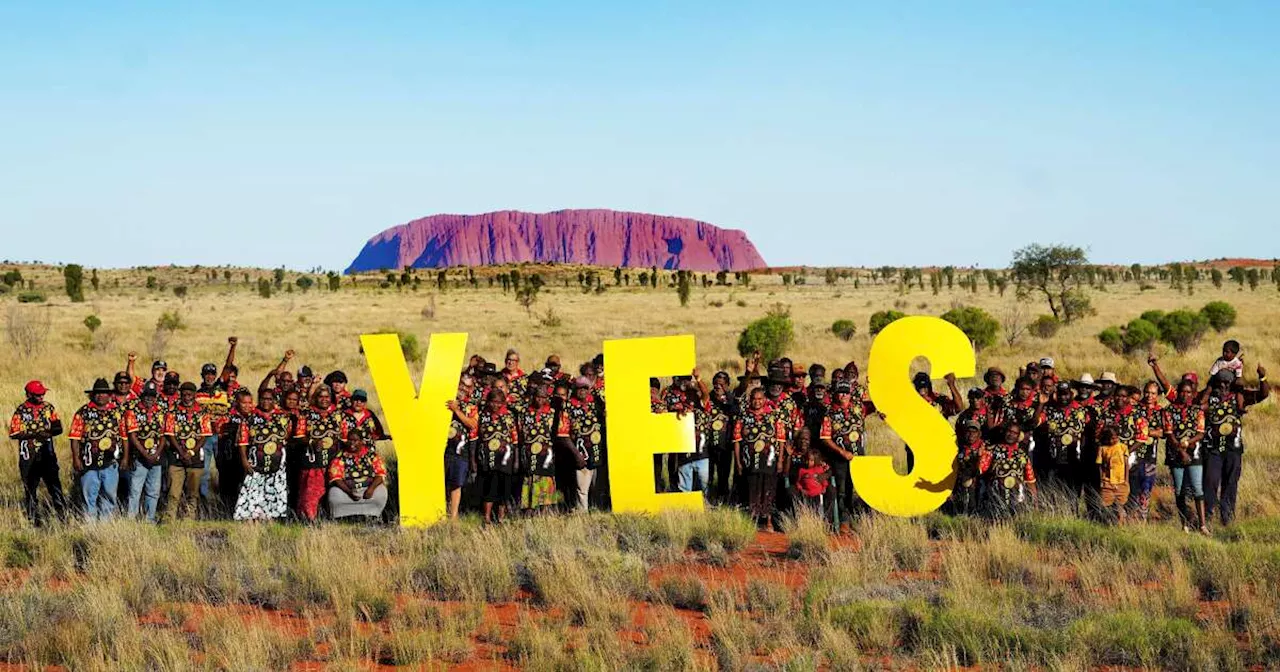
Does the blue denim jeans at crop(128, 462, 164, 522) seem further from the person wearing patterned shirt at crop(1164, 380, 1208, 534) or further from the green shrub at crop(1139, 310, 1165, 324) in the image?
the green shrub at crop(1139, 310, 1165, 324)

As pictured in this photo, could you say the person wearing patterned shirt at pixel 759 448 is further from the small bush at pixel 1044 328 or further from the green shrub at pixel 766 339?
the small bush at pixel 1044 328

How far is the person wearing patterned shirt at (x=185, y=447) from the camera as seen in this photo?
36.5 ft

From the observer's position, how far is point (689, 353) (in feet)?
36.8

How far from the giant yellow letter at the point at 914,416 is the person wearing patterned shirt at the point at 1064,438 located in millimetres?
958

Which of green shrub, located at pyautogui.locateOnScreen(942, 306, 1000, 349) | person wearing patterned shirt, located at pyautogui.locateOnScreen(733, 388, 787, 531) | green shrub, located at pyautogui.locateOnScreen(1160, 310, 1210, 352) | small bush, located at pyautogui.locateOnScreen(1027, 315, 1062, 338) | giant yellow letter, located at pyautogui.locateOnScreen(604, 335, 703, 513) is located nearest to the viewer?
person wearing patterned shirt, located at pyautogui.locateOnScreen(733, 388, 787, 531)

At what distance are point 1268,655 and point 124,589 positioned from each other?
8244 millimetres

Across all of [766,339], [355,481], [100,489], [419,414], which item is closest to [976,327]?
[766,339]

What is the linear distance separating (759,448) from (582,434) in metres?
1.84

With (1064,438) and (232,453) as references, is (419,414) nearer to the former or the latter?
(232,453)

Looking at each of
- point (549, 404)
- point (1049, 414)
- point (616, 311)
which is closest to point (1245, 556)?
point (1049, 414)

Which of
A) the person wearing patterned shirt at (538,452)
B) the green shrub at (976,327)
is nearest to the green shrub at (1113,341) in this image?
the green shrub at (976,327)

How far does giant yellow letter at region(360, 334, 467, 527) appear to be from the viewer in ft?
35.8

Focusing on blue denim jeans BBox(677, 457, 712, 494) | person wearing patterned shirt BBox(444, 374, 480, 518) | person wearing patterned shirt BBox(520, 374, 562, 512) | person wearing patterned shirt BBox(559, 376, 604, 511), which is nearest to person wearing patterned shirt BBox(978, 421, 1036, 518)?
blue denim jeans BBox(677, 457, 712, 494)

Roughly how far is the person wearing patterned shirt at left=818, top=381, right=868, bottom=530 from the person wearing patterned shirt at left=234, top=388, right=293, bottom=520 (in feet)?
17.6
